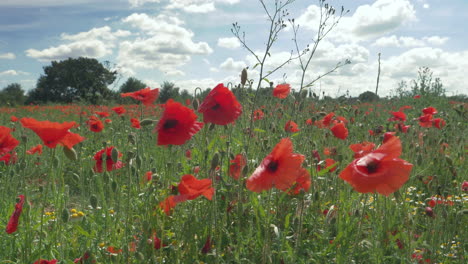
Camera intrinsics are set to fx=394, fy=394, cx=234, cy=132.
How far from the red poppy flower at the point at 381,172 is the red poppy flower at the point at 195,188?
486mm

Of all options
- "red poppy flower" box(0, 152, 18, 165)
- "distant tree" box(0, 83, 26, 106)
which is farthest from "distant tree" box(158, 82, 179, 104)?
"distant tree" box(0, 83, 26, 106)

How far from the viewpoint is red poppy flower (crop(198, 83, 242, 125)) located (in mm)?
1663

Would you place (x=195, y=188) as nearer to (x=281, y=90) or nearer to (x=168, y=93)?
(x=281, y=90)

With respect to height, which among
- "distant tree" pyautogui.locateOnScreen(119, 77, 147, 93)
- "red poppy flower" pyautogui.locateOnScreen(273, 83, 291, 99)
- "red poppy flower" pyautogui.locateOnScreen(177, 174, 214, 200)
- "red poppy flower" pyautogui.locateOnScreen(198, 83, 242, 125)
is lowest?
A: "red poppy flower" pyautogui.locateOnScreen(177, 174, 214, 200)

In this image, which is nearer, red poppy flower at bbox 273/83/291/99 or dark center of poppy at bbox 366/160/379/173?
dark center of poppy at bbox 366/160/379/173

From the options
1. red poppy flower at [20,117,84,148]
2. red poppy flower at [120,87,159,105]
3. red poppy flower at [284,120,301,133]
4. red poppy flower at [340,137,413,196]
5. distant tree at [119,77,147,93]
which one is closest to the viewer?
red poppy flower at [340,137,413,196]

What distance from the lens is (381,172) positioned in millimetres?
1322

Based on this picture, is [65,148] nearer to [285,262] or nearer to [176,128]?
[176,128]

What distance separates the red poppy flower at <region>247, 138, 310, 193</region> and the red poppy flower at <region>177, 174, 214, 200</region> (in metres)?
0.15

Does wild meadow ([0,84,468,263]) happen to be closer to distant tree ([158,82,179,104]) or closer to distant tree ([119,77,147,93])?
distant tree ([158,82,179,104])

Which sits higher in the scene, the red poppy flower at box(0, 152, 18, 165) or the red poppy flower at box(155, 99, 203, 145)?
the red poppy flower at box(155, 99, 203, 145)

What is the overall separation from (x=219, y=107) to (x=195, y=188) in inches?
15.2

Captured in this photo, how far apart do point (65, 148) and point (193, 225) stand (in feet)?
2.48

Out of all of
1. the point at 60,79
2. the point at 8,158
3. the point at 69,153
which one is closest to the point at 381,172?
the point at 69,153
